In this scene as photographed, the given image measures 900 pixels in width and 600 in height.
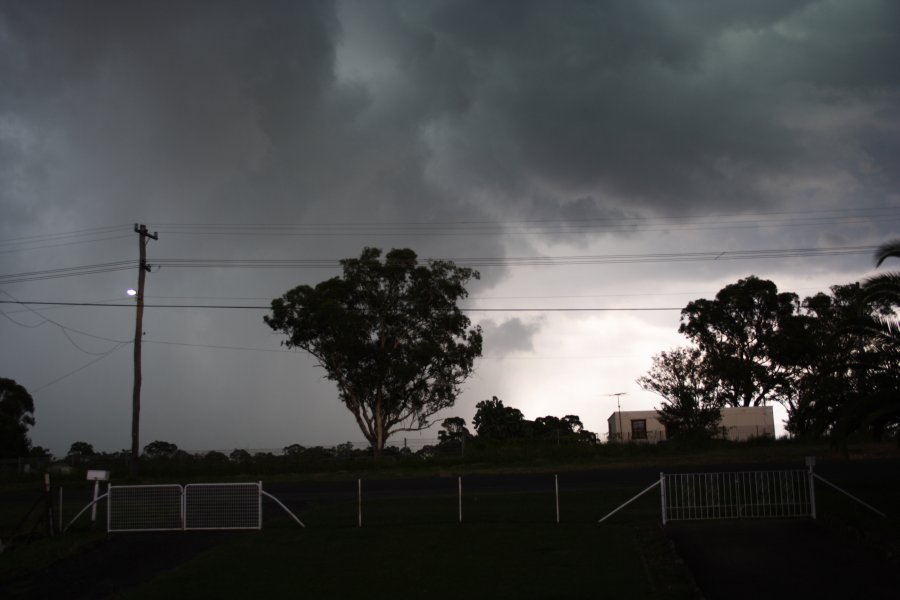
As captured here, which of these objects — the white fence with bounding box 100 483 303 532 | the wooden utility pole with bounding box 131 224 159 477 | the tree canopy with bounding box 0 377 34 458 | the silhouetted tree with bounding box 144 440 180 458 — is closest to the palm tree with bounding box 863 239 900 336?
the white fence with bounding box 100 483 303 532

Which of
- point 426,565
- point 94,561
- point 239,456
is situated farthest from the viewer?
point 239,456

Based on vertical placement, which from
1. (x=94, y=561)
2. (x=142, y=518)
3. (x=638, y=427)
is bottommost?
(x=94, y=561)

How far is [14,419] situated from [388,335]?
34.3 meters

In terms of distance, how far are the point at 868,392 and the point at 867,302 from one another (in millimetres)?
2036

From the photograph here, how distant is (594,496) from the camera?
25.8m

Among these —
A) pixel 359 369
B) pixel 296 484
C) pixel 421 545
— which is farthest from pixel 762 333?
pixel 421 545

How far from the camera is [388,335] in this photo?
55.2m

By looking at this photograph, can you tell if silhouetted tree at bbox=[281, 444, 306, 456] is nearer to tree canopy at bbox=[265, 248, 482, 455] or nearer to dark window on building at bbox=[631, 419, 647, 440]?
tree canopy at bbox=[265, 248, 482, 455]

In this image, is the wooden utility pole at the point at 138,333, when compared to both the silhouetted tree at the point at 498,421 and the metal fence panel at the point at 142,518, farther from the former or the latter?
the silhouetted tree at the point at 498,421

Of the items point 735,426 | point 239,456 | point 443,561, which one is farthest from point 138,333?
point 735,426

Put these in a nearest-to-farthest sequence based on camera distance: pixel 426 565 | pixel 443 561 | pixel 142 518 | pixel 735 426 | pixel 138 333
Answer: pixel 426 565, pixel 443 561, pixel 142 518, pixel 138 333, pixel 735 426

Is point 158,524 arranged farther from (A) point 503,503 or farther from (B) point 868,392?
(B) point 868,392

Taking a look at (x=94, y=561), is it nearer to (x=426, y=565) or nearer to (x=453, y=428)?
(x=426, y=565)

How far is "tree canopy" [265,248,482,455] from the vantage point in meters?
53.9
